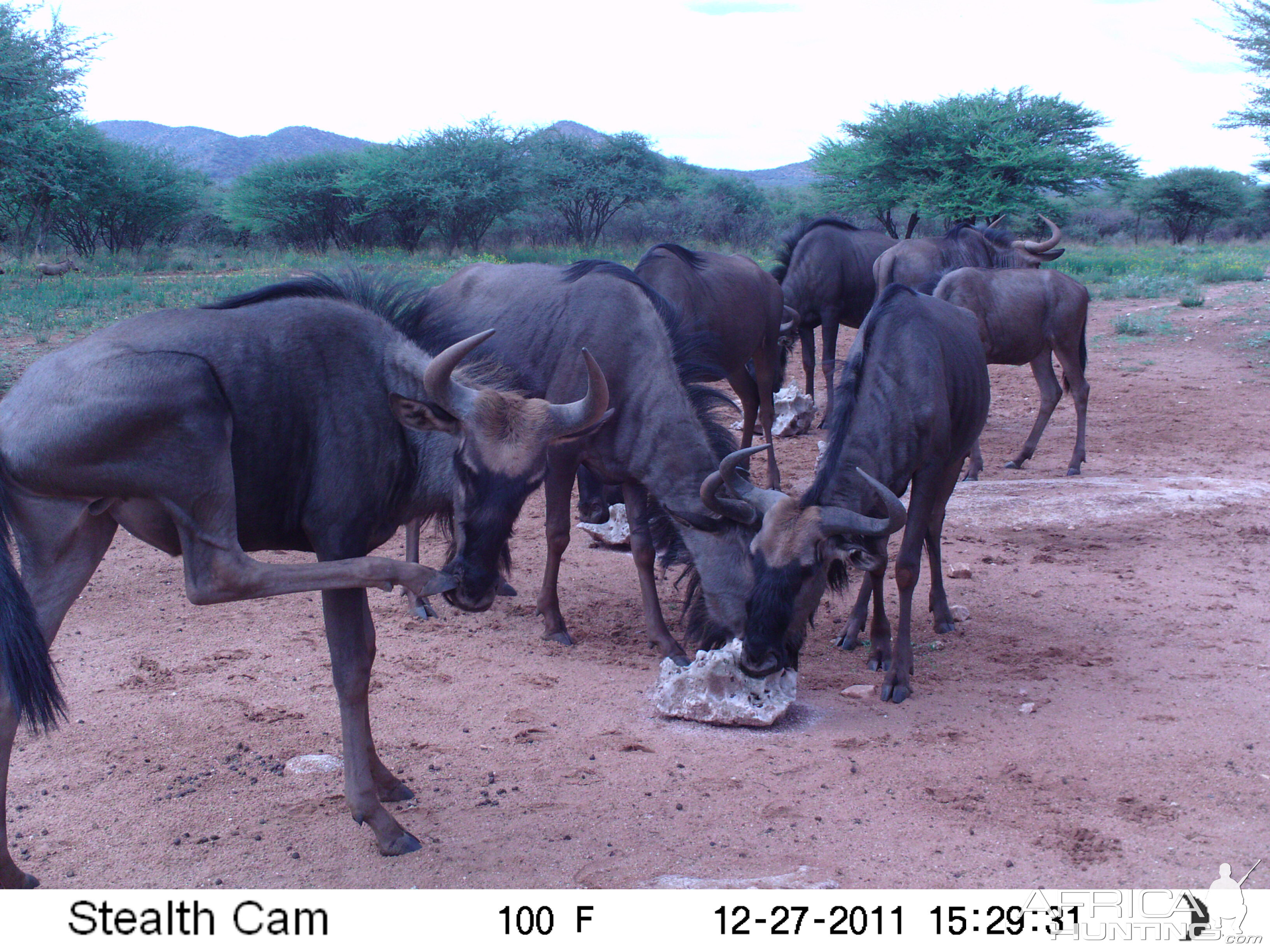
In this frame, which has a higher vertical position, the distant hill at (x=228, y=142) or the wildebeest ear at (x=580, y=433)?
the distant hill at (x=228, y=142)

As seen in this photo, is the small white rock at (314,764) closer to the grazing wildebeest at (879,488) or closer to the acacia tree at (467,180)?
the grazing wildebeest at (879,488)

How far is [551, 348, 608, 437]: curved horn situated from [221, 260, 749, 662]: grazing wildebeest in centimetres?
116

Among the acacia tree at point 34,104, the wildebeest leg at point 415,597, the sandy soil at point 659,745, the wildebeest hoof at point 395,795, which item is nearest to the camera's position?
the sandy soil at point 659,745

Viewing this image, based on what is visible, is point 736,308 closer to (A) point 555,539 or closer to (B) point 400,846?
(A) point 555,539

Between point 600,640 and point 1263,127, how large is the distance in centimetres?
2070

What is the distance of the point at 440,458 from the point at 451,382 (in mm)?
291

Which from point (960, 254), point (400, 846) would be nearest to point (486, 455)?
point (400, 846)

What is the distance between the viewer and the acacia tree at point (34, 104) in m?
16.7

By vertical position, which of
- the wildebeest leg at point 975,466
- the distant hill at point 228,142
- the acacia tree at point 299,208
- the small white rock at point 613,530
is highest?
the distant hill at point 228,142

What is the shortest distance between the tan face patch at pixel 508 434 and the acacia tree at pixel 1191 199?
43.8 metres

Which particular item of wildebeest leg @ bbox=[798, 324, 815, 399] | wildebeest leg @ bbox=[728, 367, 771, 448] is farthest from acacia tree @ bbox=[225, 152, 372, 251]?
wildebeest leg @ bbox=[728, 367, 771, 448]

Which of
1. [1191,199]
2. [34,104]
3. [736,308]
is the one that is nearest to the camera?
[736,308]

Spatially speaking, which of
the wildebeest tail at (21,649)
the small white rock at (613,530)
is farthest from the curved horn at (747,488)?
the wildebeest tail at (21,649)

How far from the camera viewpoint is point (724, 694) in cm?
449
